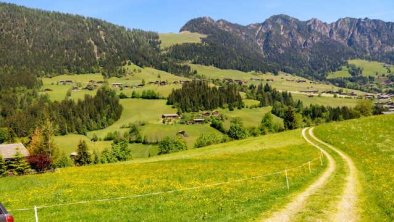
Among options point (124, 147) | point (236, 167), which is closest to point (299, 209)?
point (236, 167)

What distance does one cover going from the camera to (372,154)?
7150 cm

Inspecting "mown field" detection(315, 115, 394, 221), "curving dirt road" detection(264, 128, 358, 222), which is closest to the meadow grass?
"curving dirt road" detection(264, 128, 358, 222)

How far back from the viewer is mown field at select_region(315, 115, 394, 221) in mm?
31148

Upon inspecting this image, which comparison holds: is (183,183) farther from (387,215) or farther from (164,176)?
(387,215)

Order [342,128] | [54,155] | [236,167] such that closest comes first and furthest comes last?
1. [236,167]
2. [342,128]
3. [54,155]

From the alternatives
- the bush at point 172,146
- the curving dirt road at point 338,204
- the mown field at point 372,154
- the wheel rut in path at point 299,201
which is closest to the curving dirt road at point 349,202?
the curving dirt road at point 338,204

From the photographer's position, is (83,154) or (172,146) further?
(172,146)

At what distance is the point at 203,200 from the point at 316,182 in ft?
47.7

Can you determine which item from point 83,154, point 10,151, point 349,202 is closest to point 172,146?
point 83,154

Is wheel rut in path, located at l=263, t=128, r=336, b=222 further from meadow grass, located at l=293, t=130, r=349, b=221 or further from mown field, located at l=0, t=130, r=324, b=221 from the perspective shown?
mown field, located at l=0, t=130, r=324, b=221

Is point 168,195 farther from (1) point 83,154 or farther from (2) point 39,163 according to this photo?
(1) point 83,154

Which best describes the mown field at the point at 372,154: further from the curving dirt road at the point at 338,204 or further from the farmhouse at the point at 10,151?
the farmhouse at the point at 10,151

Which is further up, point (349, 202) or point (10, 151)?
point (349, 202)

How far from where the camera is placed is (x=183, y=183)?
151 ft
